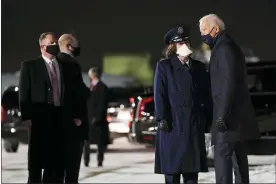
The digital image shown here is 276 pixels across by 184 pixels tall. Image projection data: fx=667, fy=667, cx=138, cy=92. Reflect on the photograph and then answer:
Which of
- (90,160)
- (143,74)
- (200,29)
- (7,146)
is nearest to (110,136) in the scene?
(90,160)

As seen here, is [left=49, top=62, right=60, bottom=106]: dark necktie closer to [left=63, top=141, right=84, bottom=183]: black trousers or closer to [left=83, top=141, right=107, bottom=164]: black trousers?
[left=63, top=141, right=84, bottom=183]: black trousers

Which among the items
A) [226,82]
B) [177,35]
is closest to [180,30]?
[177,35]

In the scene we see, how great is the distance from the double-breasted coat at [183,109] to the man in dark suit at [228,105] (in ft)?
0.93

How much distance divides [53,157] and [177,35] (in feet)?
5.02

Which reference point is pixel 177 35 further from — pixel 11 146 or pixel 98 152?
pixel 11 146

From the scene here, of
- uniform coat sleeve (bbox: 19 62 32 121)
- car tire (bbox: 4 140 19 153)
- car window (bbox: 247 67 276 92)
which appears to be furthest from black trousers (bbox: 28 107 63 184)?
car window (bbox: 247 67 276 92)

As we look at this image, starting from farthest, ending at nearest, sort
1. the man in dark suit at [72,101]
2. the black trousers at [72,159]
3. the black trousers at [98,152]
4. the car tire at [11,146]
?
the car tire at [11,146] < the black trousers at [98,152] < the black trousers at [72,159] < the man in dark suit at [72,101]

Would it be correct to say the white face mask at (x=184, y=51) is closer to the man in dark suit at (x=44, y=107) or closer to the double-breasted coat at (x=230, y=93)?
the double-breasted coat at (x=230, y=93)

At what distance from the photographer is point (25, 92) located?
5.75 metres

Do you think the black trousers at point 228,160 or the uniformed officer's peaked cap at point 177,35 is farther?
the uniformed officer's peaked cap at point 177,35

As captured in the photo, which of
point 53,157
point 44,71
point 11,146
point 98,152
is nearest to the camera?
point 44,71

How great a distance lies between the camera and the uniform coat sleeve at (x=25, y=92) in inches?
227

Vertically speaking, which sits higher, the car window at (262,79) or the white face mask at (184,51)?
the white face mask at (184,51)

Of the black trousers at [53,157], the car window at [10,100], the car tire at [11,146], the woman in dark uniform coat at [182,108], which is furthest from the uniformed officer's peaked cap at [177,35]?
the car tire at [11,146]
